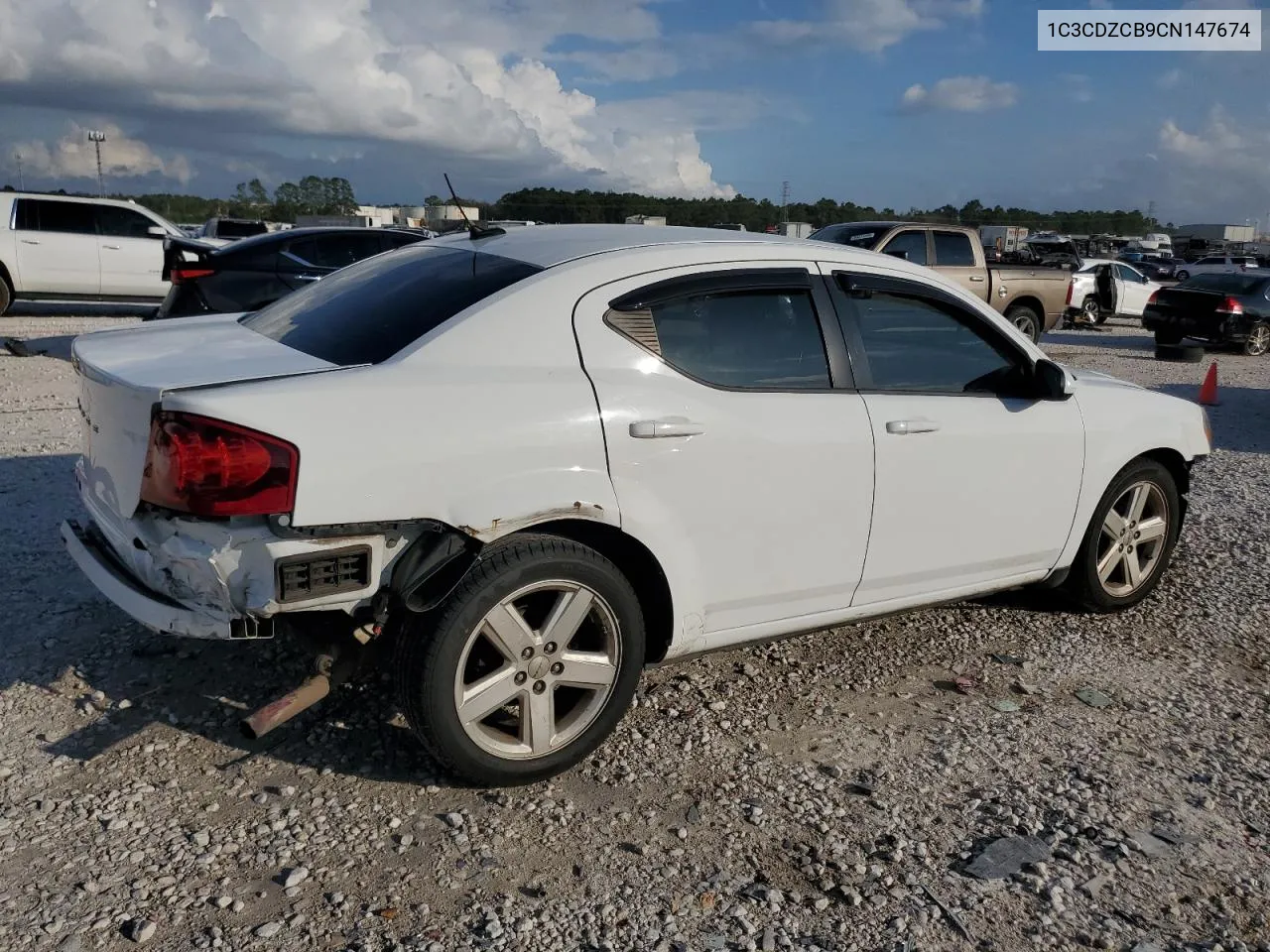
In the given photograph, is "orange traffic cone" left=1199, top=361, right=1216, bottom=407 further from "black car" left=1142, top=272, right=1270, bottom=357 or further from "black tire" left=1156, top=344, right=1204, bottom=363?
"black car" left=1142, top=272, right=1270, bottom=357

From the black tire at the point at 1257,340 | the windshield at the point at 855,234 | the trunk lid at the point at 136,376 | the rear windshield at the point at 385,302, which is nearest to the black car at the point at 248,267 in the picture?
the windshield at the point at 855,234

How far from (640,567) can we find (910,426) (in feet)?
3.89

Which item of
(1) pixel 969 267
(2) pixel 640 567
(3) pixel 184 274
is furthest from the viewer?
(1) pixel 969 267

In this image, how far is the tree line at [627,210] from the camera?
29.1m

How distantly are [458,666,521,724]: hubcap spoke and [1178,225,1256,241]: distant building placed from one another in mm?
98077

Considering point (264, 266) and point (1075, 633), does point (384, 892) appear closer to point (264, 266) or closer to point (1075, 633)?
point (1075, 633)

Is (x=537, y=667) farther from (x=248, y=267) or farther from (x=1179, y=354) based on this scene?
(x=1179, y=354)

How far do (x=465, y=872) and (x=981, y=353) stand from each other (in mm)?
2836

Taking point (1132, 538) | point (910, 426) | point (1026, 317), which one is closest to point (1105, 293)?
point (1026, 317)

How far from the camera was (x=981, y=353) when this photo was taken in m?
4.30

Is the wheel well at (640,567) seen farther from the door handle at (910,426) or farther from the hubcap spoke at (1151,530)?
the hubcap spoke at (1151,530)

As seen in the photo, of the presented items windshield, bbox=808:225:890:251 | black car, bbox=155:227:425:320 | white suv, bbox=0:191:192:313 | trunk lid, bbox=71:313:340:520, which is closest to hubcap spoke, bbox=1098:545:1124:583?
trunk lid, bbox=71:313:340:520

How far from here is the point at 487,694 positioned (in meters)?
3.20

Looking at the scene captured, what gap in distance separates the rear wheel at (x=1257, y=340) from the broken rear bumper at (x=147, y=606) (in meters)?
19.1
